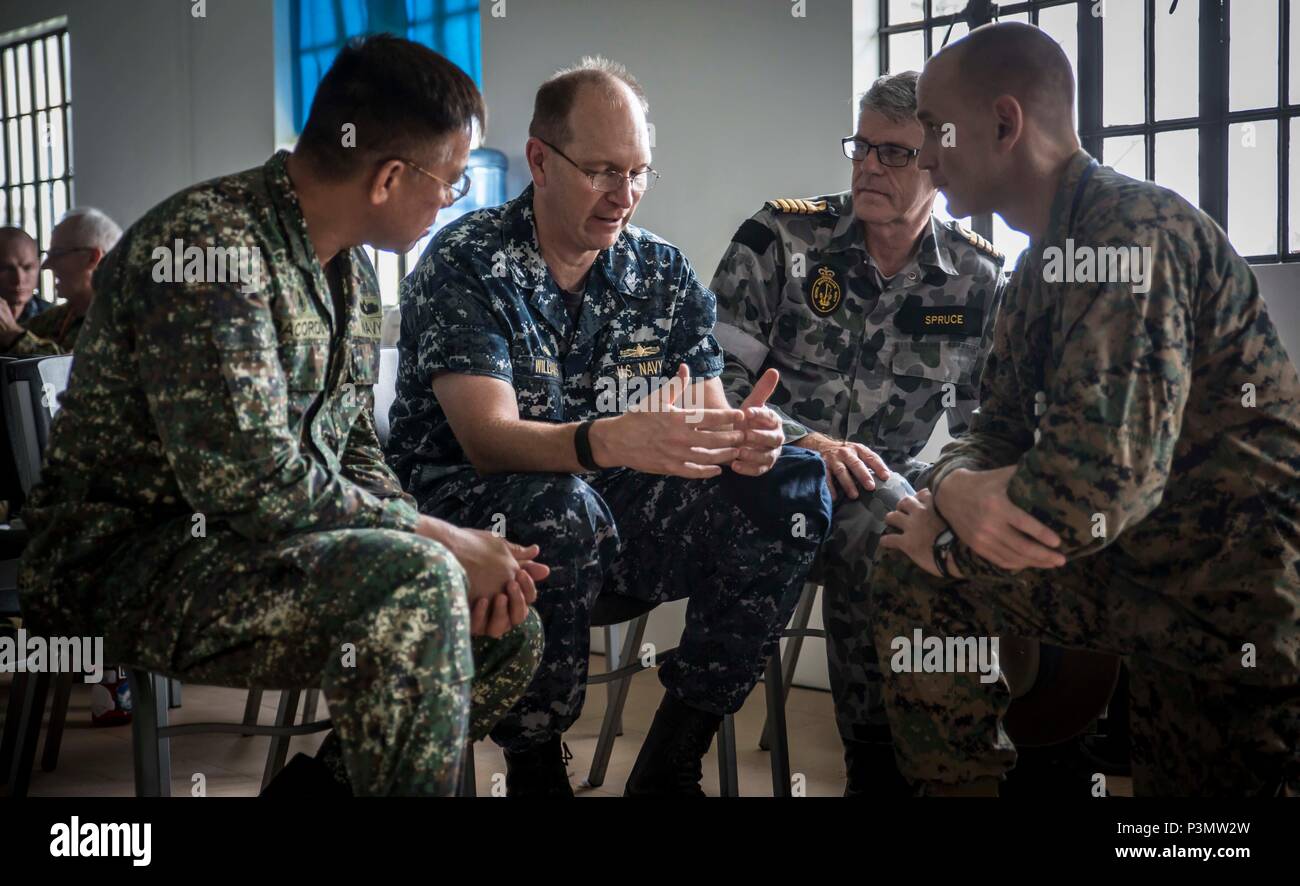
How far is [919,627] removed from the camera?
1593 millimetres

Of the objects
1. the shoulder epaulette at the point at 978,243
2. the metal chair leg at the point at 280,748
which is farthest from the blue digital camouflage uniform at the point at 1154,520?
the metal chair leg at the point at 280,748

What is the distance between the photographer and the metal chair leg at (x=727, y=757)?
209 cm

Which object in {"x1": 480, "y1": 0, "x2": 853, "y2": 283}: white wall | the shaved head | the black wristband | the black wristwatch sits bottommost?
the black wristwatch

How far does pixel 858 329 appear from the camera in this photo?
2.45 meters

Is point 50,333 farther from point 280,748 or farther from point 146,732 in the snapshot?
point 146,732

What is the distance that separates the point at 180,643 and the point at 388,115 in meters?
A: 0.67

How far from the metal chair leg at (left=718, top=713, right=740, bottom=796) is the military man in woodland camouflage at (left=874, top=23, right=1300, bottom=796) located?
535 millimetres

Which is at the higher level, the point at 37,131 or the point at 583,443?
the point at 37,131

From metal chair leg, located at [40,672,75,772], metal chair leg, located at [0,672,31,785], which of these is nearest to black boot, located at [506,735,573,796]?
metal chair leg, located at [0,672,31,785]

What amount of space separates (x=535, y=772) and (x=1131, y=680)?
33.7 inches

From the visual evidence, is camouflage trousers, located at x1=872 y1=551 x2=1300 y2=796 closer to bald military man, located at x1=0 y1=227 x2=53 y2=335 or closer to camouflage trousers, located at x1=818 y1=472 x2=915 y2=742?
camouflage trousers, located at x1=818 y1=472 x2=915 y2=742

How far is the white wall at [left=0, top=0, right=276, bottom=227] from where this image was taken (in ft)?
18.1

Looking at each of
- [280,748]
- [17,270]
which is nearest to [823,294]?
[280,748]
